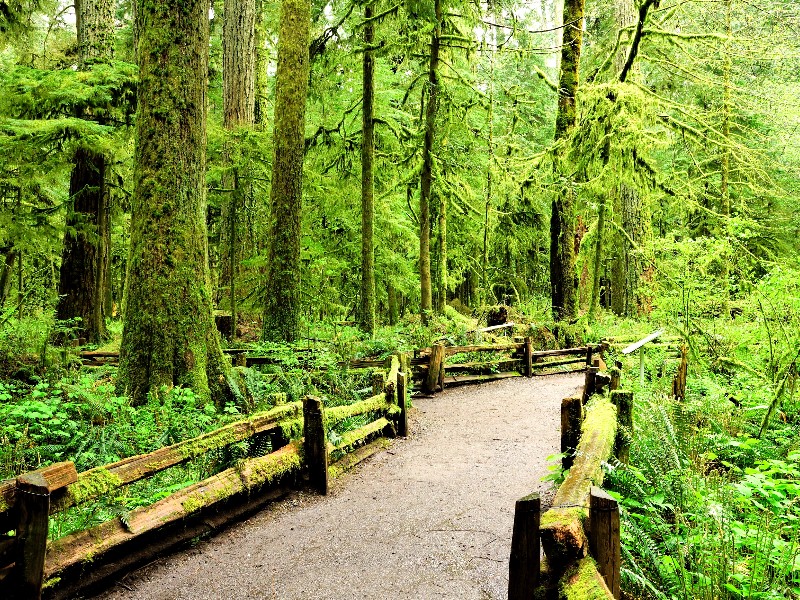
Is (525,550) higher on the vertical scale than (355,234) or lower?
lower

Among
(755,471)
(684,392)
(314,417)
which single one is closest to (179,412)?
(314,417)

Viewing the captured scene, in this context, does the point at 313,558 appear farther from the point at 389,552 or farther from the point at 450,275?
the point at 450,275

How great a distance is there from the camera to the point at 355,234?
19.0 m

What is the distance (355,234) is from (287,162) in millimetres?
7530

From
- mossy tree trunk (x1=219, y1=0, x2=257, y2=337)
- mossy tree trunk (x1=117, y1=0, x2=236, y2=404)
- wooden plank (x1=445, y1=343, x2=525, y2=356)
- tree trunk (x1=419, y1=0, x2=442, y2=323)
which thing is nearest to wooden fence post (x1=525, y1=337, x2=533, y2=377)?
wooden plank (x1=445, y1=343, x2=525, y2=356)

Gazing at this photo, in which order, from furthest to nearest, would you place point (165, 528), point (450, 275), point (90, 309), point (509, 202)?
point (450, 275) < point (509, 202) < point (90, 309) < point (165, 528)

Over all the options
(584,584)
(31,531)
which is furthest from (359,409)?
(584,584)

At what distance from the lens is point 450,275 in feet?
87.0

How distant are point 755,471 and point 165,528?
5637 millimetres

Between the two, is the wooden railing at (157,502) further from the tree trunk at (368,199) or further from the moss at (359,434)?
the tree trunk at (368,199)

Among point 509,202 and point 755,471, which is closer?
point 755,471

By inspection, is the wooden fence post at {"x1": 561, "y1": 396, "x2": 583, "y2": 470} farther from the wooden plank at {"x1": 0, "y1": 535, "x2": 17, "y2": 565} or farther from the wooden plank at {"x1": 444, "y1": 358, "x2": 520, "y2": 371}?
the wooden plank at {"x1": 444, "y1": 358, "x2": 520, "y2": 371}

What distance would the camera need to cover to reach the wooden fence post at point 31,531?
3.55m

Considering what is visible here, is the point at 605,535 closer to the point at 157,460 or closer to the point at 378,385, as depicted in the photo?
the point at 157,460
